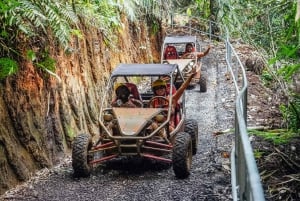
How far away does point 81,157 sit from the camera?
674 centimetres

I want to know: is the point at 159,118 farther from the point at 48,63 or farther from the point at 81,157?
the point at 48,63

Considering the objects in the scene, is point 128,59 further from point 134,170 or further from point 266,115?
point 134,170

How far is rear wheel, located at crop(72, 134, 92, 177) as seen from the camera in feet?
22.1

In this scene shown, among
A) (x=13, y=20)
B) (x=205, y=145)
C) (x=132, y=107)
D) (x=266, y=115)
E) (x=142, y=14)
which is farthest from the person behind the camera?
(x=142, y=14)

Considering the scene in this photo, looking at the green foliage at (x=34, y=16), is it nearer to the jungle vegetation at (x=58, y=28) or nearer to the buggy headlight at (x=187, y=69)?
the jungle vegetation at (x=58, y=28)

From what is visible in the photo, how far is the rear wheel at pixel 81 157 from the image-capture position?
6750 mm

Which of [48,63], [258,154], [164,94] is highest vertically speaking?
[48,63]

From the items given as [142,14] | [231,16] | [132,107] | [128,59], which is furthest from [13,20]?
[231,16]

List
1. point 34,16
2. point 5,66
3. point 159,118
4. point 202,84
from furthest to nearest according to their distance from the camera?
1. point 202,84
2. point 159,118
3. point 34,16
4. point 5,66

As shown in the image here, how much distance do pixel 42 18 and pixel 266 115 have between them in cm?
499

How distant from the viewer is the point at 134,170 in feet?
23.8

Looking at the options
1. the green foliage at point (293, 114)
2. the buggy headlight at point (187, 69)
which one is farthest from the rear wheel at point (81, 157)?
the buggy headlight at point (187, 69)

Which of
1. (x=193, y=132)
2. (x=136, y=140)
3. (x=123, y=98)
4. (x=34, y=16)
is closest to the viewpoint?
(x=34, y=16)

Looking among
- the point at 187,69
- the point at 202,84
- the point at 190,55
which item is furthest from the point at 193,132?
the point at 190,55
